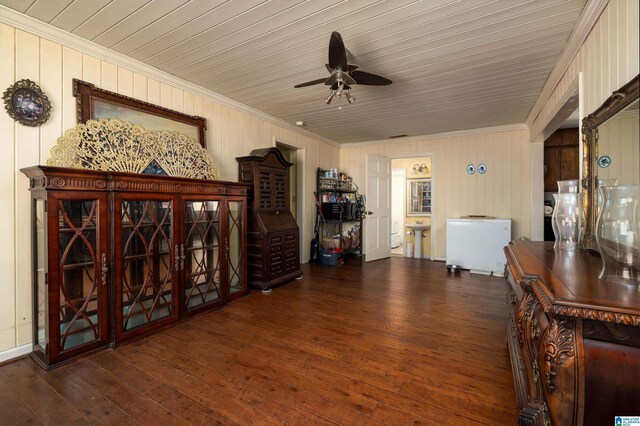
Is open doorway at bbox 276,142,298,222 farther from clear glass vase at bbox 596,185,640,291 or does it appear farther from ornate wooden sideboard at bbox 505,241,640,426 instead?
ornate wooden sideboard at bbox 505,241,640,426

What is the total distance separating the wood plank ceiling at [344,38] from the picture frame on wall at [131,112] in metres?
0.44

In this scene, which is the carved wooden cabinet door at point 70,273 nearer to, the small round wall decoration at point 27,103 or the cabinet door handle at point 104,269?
the cabinet door handle at point 104,269

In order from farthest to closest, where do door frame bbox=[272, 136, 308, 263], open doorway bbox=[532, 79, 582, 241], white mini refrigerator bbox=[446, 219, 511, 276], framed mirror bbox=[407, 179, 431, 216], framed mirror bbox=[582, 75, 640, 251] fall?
framed mirror bbox=[407, 179, 431, 216] < door frame bbox=[272, 136, 308, 263] < open doorway bbox=[532, 79, 582, 241] < white mini refrigerator bbox=[446, 219, 511, 276] < framed mirror bbox=[582, 75, 640, 251]

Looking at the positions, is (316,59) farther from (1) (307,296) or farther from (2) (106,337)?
(2) (106,337)

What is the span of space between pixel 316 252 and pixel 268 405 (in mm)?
4241

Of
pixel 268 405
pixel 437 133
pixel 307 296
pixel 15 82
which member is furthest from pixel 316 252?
pixel 15 82

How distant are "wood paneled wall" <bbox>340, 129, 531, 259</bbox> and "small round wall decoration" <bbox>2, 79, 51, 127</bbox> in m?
5.62

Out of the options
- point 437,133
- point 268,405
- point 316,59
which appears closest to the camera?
point 268,405

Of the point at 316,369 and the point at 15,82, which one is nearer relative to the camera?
the point at 316,369

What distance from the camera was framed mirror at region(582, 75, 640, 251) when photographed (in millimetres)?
1384

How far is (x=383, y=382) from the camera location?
1911mm

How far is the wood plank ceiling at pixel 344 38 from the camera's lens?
2143mm

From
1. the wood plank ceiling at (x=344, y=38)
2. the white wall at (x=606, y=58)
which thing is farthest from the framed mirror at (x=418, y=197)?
the white wall at (x=606, y=58)

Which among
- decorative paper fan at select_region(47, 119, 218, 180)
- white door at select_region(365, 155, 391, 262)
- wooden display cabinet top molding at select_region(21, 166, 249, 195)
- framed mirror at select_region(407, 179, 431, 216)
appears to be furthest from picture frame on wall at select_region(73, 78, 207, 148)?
framed mirror at select_region(407, 179, 431, 216)
